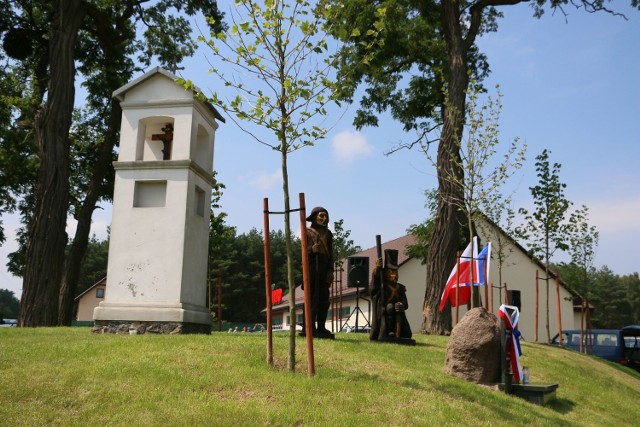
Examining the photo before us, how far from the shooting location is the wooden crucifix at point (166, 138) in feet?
43.5

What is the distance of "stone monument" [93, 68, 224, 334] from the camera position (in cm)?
1153

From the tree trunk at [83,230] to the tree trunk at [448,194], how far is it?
12.3 metres

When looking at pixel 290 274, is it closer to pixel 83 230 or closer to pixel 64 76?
pixel 64 76

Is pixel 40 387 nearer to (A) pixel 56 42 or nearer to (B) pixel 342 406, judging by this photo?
(B) pixel 342 406

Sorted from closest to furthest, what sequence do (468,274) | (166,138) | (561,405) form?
(561,405), (468,274), (166,138)

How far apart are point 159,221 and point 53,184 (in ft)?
21.8

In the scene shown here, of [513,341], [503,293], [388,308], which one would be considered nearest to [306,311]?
[513,341]

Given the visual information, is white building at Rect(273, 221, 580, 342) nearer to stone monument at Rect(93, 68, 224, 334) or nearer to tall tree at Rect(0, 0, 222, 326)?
tall tree at Rect(0, 0, 222, 326)

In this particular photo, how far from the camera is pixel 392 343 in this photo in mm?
12266

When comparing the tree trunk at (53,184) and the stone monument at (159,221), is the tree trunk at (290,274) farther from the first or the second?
the tree trunk at (53,184)

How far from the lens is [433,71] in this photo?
20891 mm

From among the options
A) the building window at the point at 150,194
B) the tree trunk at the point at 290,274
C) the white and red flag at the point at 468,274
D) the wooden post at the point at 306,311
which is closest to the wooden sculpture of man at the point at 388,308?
the white and red flag at the point at 468,274

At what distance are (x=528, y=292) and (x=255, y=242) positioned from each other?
134 feet

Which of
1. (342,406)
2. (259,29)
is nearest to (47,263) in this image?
(259,29)
